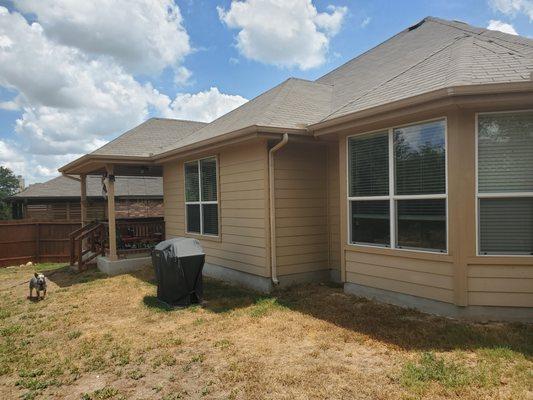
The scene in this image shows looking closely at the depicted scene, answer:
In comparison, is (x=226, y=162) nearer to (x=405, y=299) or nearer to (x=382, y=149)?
(x=382, y=149)

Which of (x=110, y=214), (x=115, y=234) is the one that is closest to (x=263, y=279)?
(x=110, y=214)

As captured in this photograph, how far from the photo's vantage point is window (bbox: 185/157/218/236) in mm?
8758

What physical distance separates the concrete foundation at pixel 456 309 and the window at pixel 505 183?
715mm

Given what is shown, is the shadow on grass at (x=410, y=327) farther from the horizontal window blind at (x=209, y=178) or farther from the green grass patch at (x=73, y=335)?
the horizontal window blind at (x=209, y=178)

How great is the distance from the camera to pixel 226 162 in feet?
26.8

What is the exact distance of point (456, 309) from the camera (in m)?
4.92

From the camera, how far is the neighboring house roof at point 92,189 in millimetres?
18641

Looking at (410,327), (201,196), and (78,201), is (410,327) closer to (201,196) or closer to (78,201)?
(201,196)

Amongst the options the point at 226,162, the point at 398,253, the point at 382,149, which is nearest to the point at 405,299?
the point at 398,253

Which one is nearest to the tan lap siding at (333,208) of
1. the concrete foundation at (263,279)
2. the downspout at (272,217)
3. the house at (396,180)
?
the house at (396,180)

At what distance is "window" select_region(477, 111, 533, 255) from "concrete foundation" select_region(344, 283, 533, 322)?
715 millimetres

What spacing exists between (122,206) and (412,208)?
16.2 meters

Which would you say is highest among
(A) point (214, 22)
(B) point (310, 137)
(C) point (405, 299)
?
(A) point (214, 22)

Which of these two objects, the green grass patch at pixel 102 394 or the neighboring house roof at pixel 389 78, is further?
the neighboring house roof at pixel 389 78
